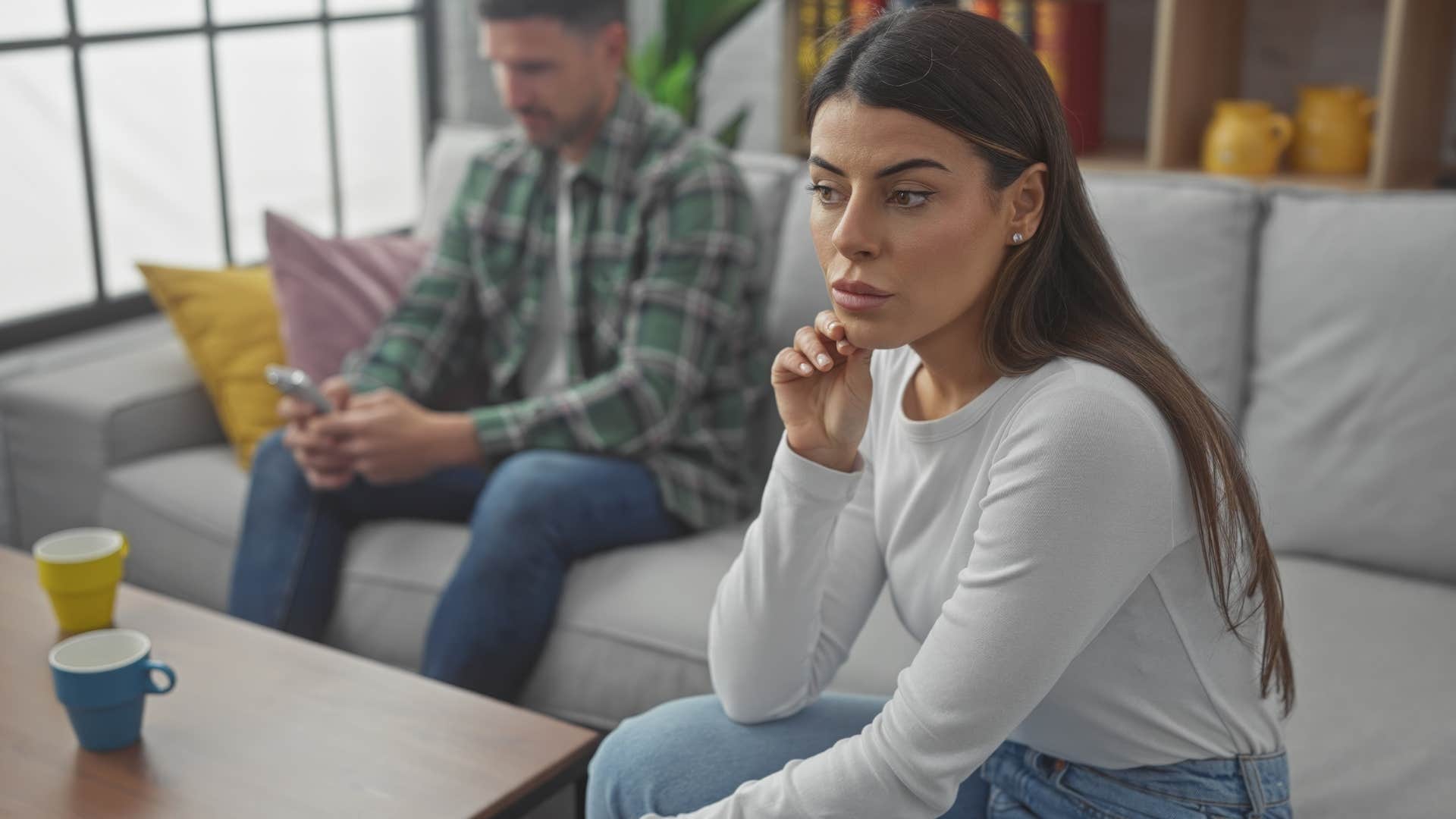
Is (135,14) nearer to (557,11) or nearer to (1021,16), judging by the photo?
(557,11)

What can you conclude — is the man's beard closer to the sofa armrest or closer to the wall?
the sofa armrest

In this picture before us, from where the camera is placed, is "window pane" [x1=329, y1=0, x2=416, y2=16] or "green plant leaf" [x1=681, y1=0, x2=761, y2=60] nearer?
"green plant leaf" [x1=681, y1=0, x2=761, y2=60]

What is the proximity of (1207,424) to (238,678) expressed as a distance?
895 millimetres

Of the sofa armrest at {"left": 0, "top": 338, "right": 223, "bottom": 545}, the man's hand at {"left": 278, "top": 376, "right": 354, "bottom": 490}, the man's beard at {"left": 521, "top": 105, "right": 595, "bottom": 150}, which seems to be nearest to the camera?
the man's hand at {"left": 278, "top": 376, "right": 354, "bottom": 490}

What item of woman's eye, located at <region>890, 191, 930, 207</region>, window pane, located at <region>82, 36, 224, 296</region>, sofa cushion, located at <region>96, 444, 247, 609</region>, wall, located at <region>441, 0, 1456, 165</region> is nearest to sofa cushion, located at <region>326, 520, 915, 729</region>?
sofa cushion, located at <region>96, 444, 247, 609</region>

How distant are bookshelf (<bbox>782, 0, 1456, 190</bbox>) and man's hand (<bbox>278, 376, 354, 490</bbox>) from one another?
132 cm

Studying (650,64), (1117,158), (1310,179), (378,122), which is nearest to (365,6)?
(378,122)

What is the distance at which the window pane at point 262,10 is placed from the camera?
259 cm

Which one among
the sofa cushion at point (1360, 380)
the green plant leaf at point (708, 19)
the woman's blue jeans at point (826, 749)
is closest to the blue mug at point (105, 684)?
the woman's blue jeans at point (826, 749)

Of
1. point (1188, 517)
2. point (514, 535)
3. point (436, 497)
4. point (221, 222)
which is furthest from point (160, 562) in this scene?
point (1188, 517)

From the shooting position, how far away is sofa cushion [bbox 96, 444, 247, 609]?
1.92 m

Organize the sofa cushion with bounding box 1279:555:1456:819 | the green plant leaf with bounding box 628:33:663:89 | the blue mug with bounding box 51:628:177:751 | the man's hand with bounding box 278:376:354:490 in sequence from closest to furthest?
the blue mug with bounding box 51:628:177:751, the sofa cushion with bounding box 1279:555:1456:819, the man's hand with bounding box 278:376:354:490, the green plant leaf with bounding box 628:33:663:89

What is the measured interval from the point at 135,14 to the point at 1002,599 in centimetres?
218

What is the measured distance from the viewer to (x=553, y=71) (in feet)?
6.09
